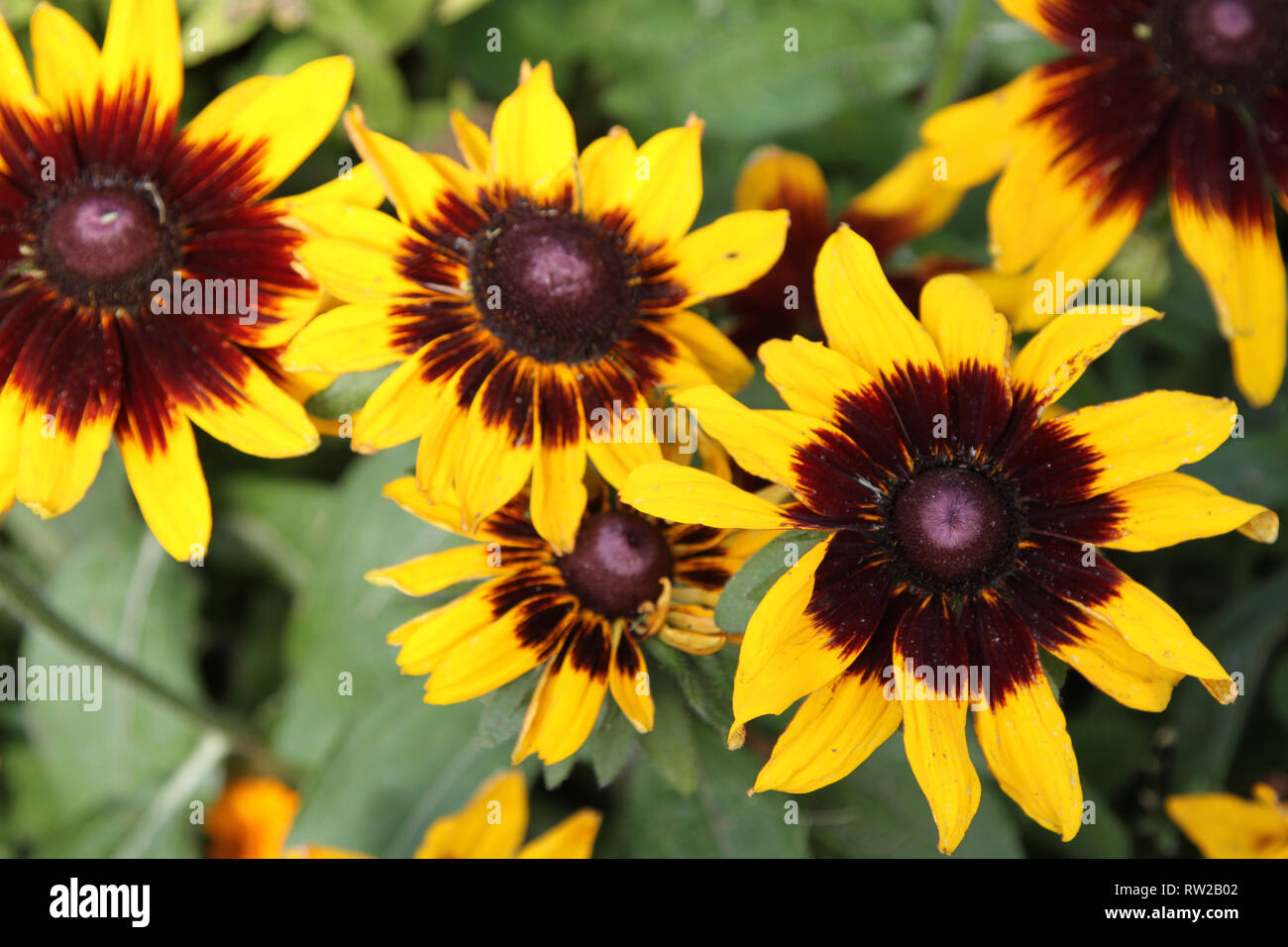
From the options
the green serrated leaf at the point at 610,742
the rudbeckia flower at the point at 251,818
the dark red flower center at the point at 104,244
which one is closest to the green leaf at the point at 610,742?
the green serrated leaf at the point at 610,742

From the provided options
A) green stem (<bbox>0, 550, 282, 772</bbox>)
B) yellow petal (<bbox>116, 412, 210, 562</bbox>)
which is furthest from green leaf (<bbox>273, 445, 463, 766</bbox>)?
yellow petal (<bbox>116, 412, 210, 562</bbox>)

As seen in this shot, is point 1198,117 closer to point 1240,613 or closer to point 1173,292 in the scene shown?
point 1173,292

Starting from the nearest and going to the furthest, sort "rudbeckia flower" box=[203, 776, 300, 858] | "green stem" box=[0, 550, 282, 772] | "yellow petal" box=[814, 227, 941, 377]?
"yellow petal" box=[814, 227, 941, 377], "green stem" box=[0, 550, 282, 772], "rudbeckia flower" box=[203, 776, 300, 858]

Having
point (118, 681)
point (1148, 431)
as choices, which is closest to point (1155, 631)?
point (1148, 431)

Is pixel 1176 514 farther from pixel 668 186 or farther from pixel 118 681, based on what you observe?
pixel 118 681

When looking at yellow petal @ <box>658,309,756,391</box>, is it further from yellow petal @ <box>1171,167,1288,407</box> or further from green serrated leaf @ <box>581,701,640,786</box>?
yellow petal @ <box>1171,167,1288,407</box>

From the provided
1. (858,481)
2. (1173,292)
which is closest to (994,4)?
(1173,292)
